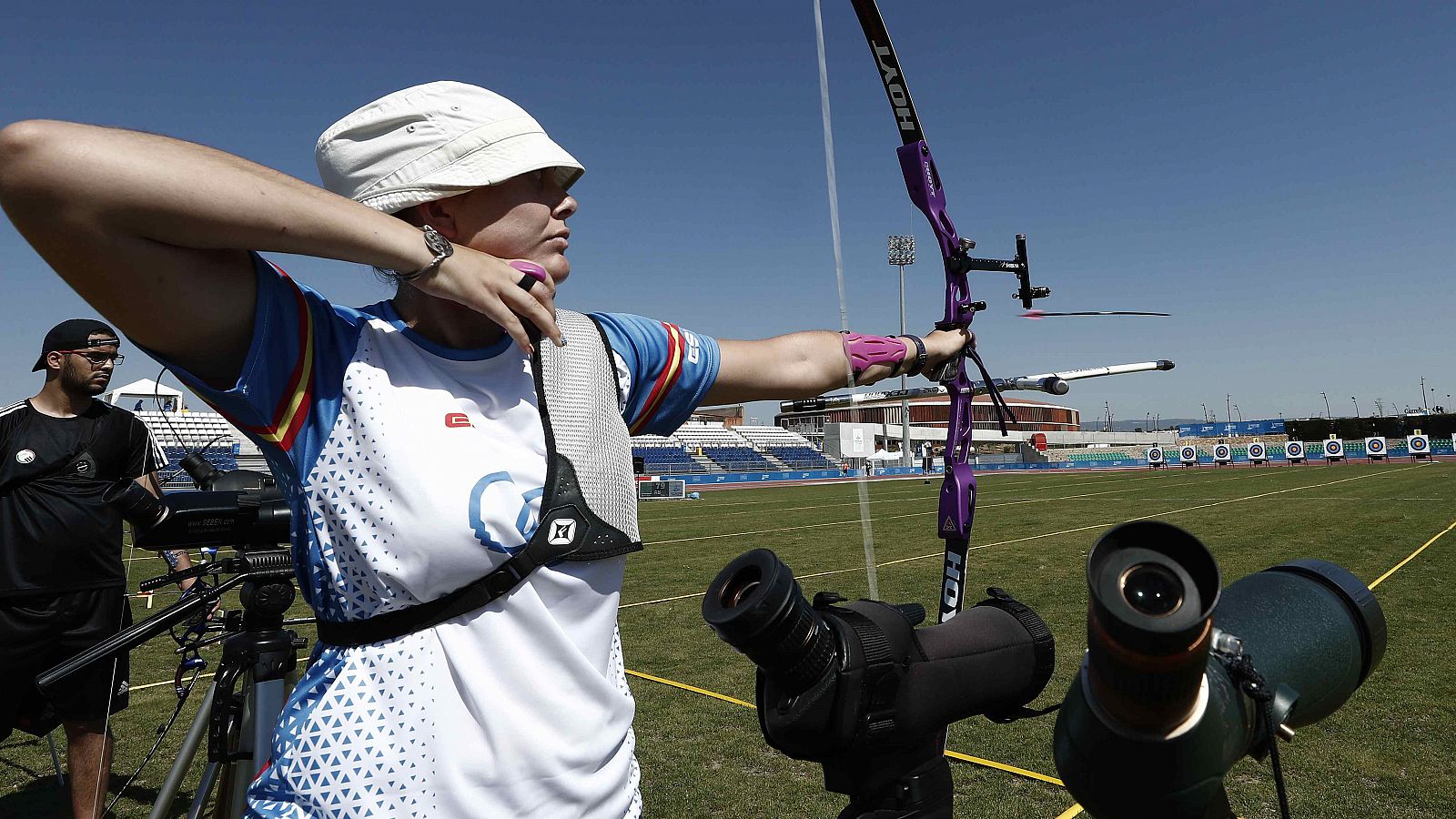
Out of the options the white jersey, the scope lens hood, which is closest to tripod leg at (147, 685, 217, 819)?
the white jersey

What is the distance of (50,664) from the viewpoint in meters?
3.49

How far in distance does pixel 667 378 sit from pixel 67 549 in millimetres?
3446

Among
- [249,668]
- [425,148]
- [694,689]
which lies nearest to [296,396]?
[425,148]

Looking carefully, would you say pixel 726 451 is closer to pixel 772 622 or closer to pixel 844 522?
pixel 844 522

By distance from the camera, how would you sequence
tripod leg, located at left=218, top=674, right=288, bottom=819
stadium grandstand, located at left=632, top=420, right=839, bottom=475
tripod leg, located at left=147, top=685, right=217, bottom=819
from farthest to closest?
1. stadium grandstand, located at left=632, top=420, right=839, bottom=475
2. tripod leg, located at left=147, top=685, right=217, bottom=819
3. tripod leg, located at left=218, top=674, right=288, bottom=819

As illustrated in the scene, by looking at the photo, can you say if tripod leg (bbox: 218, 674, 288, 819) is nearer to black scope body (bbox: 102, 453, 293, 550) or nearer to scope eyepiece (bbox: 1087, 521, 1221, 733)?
black scope body (bbox: 102, 453, 293, 550)

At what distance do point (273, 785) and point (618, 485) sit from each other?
0.66m

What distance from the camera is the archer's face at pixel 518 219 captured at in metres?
1.31

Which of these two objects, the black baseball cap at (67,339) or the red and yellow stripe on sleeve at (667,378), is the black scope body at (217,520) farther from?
the black baseball cap at (67,339)

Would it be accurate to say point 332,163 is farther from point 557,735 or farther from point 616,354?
point 557,735

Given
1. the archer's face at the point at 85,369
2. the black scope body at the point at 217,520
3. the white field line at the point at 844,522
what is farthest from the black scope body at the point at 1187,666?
the white field line at the point at 844,522

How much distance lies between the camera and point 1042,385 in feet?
9.87

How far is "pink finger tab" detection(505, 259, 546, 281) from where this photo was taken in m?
1.23

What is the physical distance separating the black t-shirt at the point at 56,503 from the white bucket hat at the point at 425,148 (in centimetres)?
314
